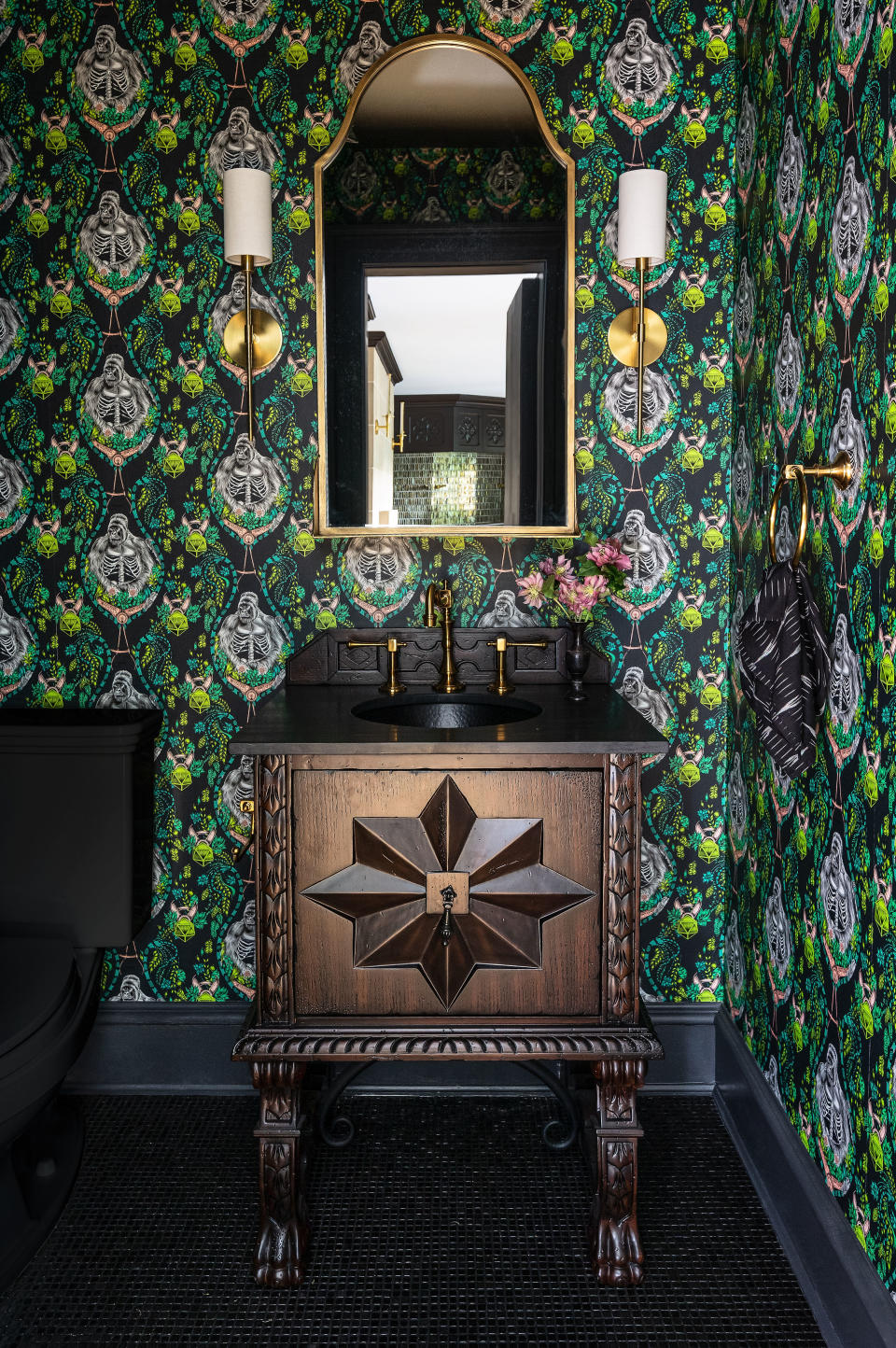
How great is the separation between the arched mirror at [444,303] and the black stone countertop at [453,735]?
51 centimetres

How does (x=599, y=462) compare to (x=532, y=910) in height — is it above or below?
above

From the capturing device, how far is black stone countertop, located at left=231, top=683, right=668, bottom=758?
5.41 ft

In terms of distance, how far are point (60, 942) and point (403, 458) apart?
1.20 metres

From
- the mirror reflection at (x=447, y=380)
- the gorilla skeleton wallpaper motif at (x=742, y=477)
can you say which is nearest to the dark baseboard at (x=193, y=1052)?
the gorilla skeleton wallpaper motif at (x=742, y=477)

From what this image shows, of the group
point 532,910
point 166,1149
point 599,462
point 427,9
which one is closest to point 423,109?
point 427,9

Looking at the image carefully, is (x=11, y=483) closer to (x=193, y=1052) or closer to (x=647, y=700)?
(x=193, y=1052)

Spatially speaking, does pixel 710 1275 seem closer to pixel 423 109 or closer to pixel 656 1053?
pixel 656 1053

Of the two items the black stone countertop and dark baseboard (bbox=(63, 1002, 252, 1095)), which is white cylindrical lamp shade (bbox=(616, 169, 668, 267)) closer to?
the black stone countertop

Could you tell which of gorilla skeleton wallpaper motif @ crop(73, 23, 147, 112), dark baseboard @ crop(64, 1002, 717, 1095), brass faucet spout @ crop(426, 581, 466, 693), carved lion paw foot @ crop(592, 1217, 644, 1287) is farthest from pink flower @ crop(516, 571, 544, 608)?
gorilla skeleton wallpaper motif @ crop(73, 23, 147, 112)

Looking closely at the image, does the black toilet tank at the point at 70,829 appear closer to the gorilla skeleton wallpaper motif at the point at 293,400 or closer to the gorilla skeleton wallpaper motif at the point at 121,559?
the gorilla skeleton wallpaper motif at the point at 293,400

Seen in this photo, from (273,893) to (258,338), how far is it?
1.20 meters

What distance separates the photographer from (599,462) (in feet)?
7.32

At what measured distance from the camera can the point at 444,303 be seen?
2.18 metres

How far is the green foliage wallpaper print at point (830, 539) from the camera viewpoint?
142 cm
